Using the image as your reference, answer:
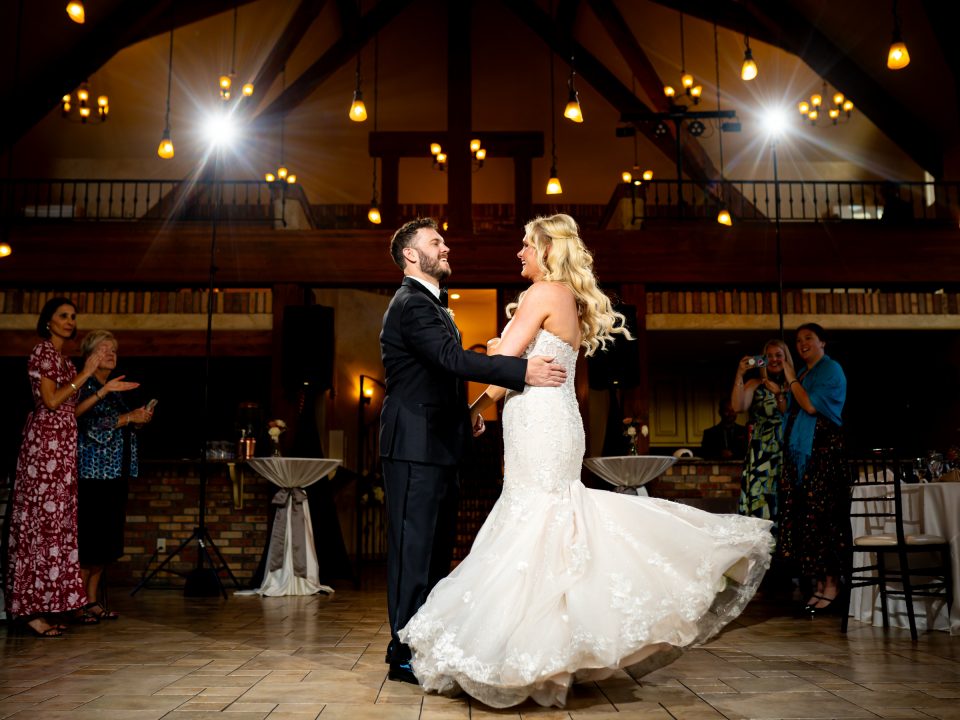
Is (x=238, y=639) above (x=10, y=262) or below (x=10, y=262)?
below

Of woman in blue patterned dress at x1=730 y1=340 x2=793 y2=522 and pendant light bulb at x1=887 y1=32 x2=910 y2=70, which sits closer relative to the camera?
woman in blue patterned dress at x1=730 y1=340 x2=793 y2=522

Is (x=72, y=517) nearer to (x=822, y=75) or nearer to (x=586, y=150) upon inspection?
(x=822, y=75)

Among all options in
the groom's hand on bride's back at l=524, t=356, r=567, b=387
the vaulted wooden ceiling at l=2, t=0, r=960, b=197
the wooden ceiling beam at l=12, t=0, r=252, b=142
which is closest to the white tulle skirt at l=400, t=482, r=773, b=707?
the groom's hand on bride's back at l=524, t=356, r=567, b=387

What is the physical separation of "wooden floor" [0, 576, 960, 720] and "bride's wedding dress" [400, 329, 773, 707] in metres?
0.15

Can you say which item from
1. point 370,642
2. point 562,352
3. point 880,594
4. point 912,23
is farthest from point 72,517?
point 912,23

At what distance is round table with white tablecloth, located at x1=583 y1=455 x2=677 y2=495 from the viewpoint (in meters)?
7.08

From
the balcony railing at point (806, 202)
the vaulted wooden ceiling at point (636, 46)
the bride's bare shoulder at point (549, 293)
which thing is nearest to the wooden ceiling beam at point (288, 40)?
the vaulted wooden ceiling at point (636, 46)

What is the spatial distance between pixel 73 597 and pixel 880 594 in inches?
169

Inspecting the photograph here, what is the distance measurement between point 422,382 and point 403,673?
3.41ft

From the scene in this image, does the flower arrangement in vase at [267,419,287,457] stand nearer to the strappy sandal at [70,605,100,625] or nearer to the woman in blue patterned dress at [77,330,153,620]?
the woman in blue patterned dress at [77,330,153,620]

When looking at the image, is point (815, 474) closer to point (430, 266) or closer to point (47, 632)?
point (430, 266)

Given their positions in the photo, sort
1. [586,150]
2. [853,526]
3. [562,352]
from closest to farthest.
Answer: [562,352] < [853,526] < [586,150]

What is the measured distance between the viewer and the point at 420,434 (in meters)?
3.02

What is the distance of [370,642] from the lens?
4055mm
